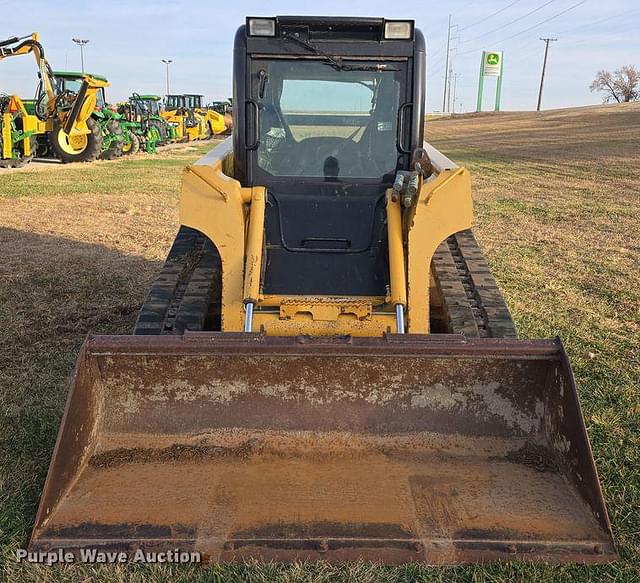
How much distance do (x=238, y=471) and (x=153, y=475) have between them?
14.6 inches

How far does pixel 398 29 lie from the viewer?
407 centimetres

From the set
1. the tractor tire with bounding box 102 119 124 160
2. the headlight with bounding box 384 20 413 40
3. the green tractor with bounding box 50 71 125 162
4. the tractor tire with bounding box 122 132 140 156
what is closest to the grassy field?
the headlight with bounding box 384 20 413 40

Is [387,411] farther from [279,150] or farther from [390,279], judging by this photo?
[279,150]

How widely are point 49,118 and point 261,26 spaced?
16925 mm

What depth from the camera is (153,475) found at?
2902 millimetres

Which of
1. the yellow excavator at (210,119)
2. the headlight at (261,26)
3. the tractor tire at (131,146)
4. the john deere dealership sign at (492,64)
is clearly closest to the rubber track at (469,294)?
the headlight at (261,26)

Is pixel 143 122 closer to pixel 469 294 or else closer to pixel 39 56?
pixel 39 56

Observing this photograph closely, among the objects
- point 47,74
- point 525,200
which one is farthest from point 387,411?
point 47,74

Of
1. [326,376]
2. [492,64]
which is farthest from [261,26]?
[492,64]

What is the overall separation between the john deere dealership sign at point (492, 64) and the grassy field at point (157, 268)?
6230cm

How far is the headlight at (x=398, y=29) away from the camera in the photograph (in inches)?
159

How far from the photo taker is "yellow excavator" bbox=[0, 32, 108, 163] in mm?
17620

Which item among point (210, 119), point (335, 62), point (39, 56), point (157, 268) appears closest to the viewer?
point (335, 62)

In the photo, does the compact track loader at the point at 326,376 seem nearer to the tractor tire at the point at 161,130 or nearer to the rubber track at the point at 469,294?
the rubber track at the point at 469,294
